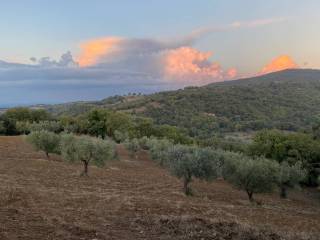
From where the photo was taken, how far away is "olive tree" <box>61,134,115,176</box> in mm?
45094

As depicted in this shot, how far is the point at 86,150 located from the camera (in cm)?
4519

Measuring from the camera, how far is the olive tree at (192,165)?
37191 millimetres

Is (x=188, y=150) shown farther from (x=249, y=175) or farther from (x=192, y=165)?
(x=249, y=175)

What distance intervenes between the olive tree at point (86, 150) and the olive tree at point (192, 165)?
412 inches

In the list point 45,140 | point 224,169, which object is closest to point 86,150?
point 45,140

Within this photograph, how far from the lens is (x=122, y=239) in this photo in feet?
50.3

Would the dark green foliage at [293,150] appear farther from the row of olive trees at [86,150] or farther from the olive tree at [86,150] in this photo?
the olive tree at [86,150]

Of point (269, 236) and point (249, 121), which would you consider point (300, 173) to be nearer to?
point (269, 236)

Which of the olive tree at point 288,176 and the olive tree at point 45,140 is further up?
the olive tree at point 45,140

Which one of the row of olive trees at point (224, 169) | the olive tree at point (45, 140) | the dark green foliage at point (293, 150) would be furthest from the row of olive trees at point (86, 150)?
the dark green foliage at point (293, 150)

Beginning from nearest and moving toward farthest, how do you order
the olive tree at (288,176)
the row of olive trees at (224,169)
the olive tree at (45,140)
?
the row of olive trees at (224,169)
the olive tree at (288,176)
the olive tree at (45,140)

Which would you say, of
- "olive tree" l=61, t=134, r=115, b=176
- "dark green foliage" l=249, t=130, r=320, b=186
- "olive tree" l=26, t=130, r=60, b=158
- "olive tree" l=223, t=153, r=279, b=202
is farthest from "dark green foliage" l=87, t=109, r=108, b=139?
"olive tree" l=223, t=153, r=279, b=202

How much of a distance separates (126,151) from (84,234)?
69103 millimetres

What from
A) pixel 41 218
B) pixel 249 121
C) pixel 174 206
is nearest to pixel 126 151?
pixel 174 206
